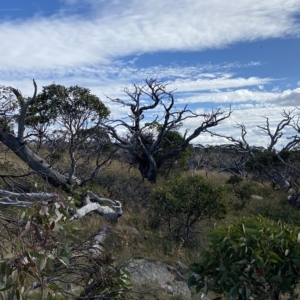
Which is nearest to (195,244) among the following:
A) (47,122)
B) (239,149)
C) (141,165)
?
(47,122)

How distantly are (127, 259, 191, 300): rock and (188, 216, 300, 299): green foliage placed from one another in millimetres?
2004

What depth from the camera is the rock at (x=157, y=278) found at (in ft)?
19.5

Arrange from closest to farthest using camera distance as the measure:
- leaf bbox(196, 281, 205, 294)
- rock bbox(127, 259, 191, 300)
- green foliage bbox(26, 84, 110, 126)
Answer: leaf bbox(196, 281, 205, 294) < rock bbox(127, 259, 191, 300) < green foliage bbox(26, 84, 110, 126)

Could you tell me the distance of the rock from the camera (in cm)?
594

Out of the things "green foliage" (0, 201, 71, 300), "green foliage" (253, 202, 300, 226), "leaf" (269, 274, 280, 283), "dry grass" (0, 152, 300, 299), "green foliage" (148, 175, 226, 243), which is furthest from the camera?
"green foliage" (253, 202, 300, 226)

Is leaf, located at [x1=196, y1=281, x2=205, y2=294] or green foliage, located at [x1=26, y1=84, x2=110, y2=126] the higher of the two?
green foliage, located at [x1=26, y1=84, x2=110, y2=126]

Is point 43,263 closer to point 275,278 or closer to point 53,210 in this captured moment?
point 53,210

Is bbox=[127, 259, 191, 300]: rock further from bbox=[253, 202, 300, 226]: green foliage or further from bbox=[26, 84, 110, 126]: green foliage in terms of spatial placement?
bbox=[26, 84, 110, 126]: green foliage

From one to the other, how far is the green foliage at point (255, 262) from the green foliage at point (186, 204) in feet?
15.7

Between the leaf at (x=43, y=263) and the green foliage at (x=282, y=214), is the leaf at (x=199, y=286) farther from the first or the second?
the green foliage at (x=282, y=214)

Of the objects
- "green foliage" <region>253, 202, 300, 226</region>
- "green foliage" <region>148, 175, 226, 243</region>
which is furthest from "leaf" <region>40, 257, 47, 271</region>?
"green foliage" <region>253, 202, 300, 226</region>

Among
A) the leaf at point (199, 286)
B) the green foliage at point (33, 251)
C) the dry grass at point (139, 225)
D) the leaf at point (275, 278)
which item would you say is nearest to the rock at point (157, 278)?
→ the dry grass at point (139, 225)

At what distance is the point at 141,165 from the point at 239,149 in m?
7.45

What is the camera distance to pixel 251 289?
372 cm
